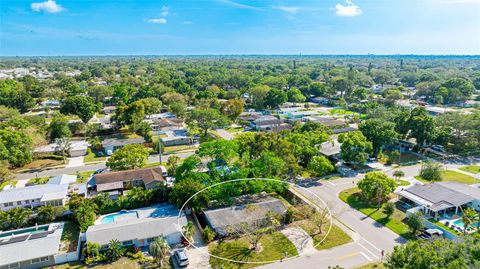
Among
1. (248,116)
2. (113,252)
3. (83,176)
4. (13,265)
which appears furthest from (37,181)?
(248,116)

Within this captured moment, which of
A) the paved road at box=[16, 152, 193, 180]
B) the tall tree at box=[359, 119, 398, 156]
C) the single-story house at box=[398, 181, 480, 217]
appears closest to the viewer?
the single-story house at box=[398, 181, 480, 217]

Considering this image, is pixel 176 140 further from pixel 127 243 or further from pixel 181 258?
pixel 181 258

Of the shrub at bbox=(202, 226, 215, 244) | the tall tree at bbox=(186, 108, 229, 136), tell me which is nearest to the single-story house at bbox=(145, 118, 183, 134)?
the tall tree at bbox=(186, 108, 229, 136)

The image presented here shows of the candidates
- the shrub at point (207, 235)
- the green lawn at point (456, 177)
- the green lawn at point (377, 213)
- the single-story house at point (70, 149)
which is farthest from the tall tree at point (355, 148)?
the single-story house at point (70, 149)

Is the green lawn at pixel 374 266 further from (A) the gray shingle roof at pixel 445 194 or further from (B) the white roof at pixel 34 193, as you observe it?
(B) the white roof at pixel 34 193

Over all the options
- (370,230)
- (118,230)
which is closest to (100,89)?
(118,230)

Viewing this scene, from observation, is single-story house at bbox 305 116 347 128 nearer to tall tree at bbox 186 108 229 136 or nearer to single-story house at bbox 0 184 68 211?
tall tree at bbox 186 108 229 136
